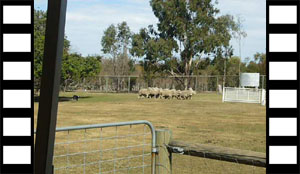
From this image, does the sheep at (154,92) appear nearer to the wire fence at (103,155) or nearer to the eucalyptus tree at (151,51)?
the eucalyptus tree at (151,51)

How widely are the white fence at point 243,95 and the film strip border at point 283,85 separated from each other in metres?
8.81

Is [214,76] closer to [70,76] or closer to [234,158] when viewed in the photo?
[70,76]

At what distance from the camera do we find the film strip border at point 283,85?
69 centimetres

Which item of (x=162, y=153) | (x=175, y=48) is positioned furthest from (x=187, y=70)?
(x=162, y=153)

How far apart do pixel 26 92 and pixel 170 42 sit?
555 inches

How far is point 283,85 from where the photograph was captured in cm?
70

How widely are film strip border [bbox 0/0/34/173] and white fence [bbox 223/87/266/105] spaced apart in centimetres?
887

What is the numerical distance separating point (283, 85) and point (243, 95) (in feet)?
31.8

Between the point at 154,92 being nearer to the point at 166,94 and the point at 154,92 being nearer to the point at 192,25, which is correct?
the point at 166,94

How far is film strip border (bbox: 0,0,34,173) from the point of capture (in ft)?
2.54

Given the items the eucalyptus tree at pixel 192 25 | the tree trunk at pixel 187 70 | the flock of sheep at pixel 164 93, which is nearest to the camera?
the flock of sheep at pixel 164 93

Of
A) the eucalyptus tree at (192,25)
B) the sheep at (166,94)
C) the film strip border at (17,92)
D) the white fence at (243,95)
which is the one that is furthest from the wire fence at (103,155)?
the eucalyptus tree at (192,25)

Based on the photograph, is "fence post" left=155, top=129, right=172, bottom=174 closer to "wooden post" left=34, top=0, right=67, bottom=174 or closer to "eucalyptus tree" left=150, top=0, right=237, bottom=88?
"wooden post" left=34, top=0, right=67, bottom=174

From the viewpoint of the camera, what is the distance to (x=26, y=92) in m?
0.77
